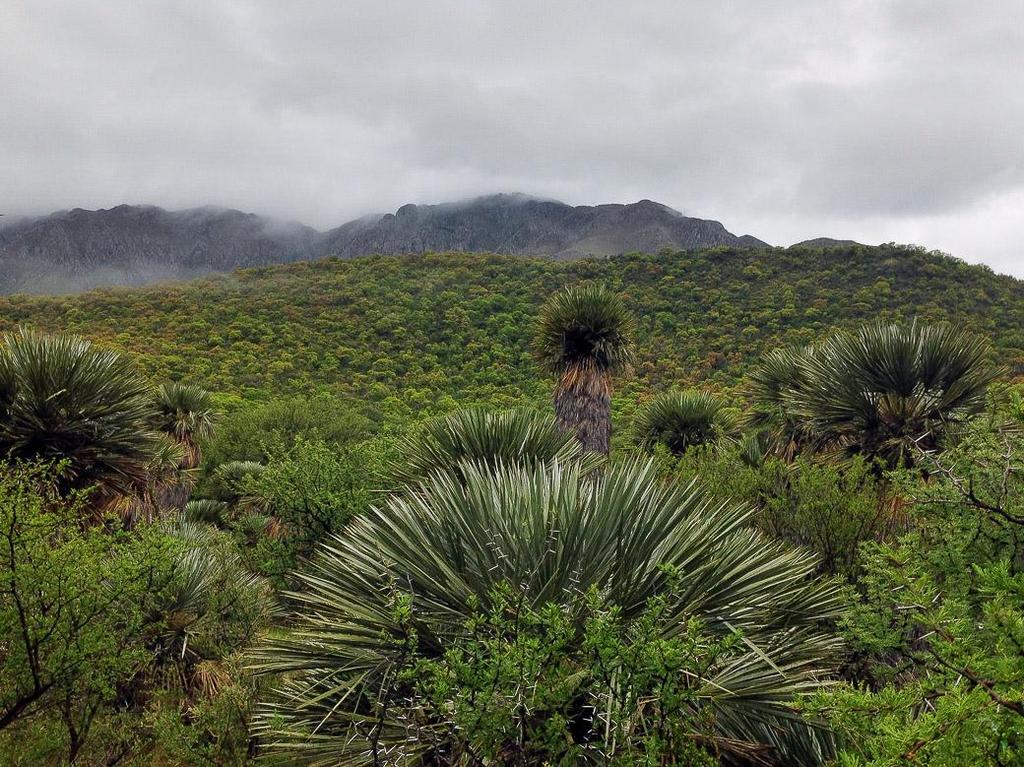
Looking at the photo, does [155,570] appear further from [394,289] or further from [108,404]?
[394,289]

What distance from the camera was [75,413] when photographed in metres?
8.09

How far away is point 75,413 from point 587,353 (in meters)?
8.42

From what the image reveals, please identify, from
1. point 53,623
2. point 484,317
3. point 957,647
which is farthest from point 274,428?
point 484,317

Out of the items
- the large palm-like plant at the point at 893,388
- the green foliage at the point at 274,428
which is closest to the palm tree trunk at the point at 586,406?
the large palm-like plant at the point at 893,388

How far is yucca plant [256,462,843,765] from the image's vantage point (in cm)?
334

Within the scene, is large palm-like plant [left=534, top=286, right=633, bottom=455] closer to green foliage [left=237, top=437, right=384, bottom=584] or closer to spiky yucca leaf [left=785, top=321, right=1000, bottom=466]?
spiky yucca leaf [left=785, top=321, right=1000, bottom=466]

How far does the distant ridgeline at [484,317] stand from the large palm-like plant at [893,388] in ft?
79.1

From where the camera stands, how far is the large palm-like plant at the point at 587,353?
11.6 m

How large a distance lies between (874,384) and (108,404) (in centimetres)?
1145

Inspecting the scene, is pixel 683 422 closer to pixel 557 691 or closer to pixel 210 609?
pixel 210 609

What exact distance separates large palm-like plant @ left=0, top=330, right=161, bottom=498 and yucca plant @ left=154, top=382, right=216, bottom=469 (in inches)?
340

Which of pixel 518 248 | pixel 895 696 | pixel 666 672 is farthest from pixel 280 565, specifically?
pixel 518 248

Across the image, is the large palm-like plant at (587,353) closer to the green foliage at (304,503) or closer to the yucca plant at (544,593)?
the green foliage at (304,503)

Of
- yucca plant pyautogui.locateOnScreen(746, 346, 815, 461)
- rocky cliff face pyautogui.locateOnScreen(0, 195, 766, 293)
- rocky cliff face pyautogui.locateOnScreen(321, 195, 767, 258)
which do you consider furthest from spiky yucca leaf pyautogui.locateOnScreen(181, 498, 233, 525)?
rocky cliff face pyautogui.locateOnScreen(0, 195, 766, 293)
